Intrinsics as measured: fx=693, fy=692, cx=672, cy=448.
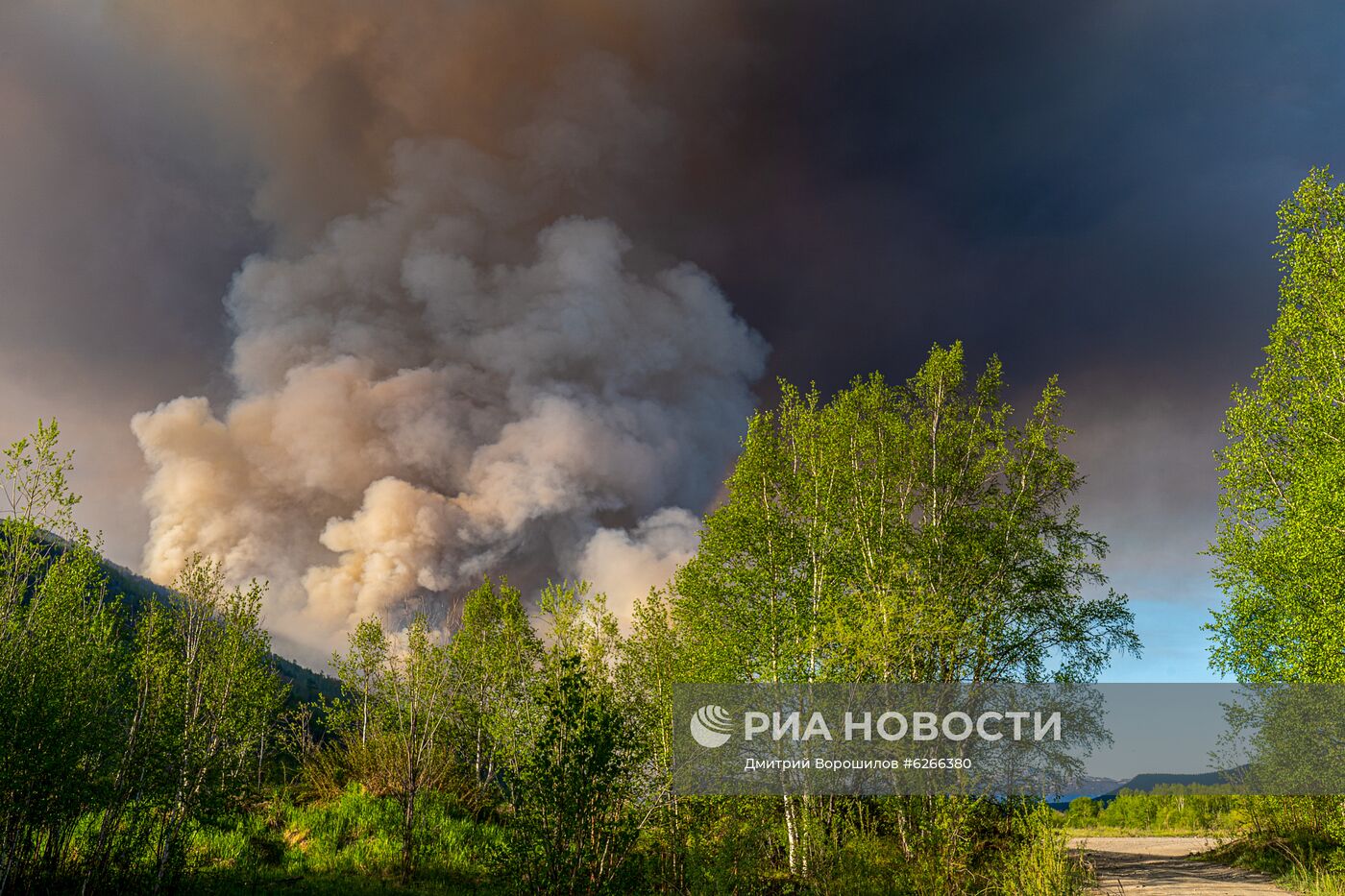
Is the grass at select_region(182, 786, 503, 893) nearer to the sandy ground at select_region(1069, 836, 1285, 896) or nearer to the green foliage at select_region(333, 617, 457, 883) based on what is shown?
the green foliage at select_region(333, 617, 457, 883)

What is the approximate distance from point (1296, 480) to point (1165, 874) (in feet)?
39.1

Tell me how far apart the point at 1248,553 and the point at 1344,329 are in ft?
18.2

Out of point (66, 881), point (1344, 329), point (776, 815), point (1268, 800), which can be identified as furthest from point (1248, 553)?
point (66, 881)

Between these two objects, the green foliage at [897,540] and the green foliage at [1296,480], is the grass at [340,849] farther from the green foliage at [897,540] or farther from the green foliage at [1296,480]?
the green foliage at [1296,480]

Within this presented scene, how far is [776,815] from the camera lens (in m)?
16.2

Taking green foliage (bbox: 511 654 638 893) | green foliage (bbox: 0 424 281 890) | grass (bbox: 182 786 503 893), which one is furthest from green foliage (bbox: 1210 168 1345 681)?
green foliage (bbox: 0 424 281 890)

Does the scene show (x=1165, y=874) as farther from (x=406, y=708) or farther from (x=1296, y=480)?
(x=406, y=708)

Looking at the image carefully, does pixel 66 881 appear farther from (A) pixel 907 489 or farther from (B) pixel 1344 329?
(B) pixel 1344 329

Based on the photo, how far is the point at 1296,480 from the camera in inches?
575

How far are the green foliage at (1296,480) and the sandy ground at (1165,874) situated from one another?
16.3 ft

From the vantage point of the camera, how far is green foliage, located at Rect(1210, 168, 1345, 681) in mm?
13141

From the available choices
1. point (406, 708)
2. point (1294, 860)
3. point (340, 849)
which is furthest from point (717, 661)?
point (1294, 860)

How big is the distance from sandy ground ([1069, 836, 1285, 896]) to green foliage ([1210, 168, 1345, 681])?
196 inches

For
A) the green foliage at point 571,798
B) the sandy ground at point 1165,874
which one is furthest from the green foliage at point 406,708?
the sandy ground at point 1165,874
